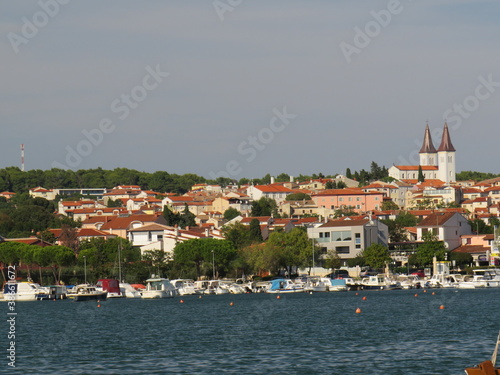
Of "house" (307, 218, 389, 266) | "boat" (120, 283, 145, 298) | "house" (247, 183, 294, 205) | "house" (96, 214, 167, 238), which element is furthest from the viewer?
"house" (247, 183, 294, 205)

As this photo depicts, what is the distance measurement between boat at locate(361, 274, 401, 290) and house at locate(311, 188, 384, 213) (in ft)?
227

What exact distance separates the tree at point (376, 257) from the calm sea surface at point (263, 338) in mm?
31333

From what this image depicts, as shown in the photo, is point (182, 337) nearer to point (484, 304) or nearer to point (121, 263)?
point (484, 304)

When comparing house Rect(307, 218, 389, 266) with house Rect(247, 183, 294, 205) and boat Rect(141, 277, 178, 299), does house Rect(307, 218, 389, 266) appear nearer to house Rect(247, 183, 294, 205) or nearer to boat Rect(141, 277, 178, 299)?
boat Rect(141, 277, 178, 299)

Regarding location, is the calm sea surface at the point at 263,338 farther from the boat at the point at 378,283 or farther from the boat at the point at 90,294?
the boat at the point at 378,283

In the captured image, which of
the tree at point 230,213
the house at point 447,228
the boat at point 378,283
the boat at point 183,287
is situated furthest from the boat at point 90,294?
the tree at point 230,213

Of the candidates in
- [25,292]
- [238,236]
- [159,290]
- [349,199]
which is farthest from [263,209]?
[25,292]

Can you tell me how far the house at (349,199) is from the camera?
15975 cm

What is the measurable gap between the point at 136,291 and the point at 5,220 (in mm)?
56471

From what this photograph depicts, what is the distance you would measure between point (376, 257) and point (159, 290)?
86.1 ft

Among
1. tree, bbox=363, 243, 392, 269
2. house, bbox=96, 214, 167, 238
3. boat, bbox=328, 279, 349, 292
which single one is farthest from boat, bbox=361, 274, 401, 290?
house, bbox=96, 214, 167, 238

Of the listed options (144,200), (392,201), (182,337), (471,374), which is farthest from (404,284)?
(144,200)

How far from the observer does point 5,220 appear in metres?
136

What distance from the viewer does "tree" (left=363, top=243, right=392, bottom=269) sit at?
99250 mm
